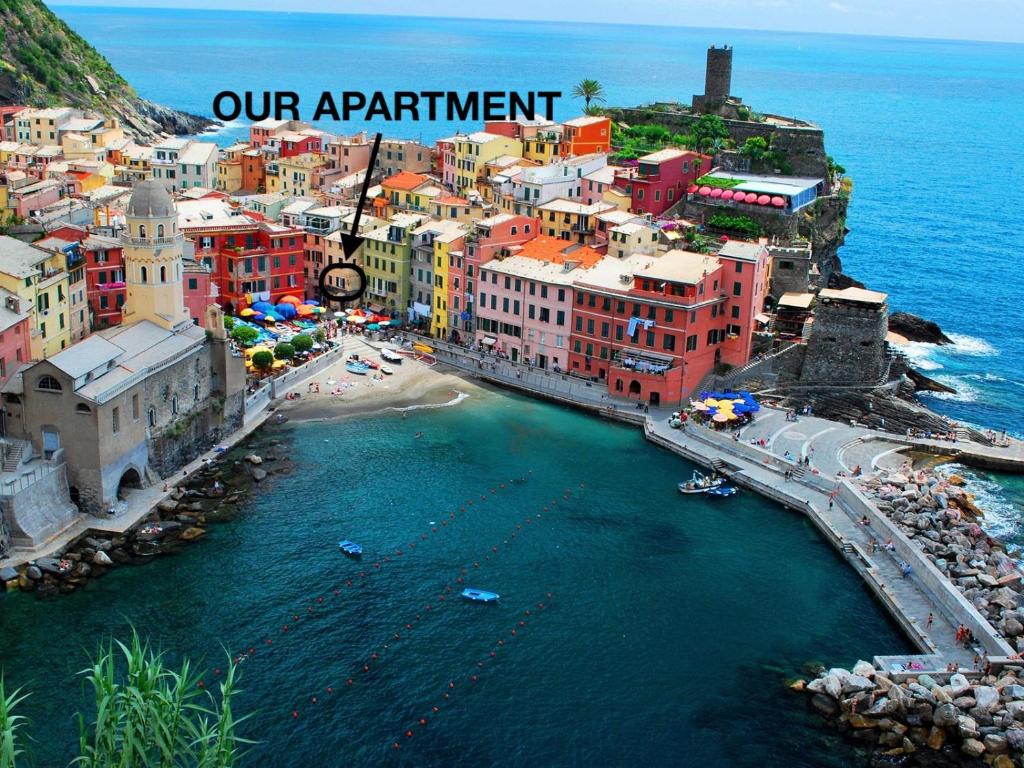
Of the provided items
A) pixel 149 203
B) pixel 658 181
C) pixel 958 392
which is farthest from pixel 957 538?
pixel 658 181

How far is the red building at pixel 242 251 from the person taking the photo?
10194 centimetres

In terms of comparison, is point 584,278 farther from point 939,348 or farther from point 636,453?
point 939,348

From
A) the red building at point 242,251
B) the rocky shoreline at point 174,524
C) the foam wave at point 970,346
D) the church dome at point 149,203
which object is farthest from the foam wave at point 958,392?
the church dome at point 149,203

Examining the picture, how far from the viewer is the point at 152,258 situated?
7625cm

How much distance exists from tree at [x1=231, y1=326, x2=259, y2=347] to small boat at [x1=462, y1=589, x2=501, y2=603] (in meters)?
39.1

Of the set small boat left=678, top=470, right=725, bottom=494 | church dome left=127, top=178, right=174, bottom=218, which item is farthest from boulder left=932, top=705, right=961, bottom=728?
church dome left=127, top=178, right=174, bottom=218

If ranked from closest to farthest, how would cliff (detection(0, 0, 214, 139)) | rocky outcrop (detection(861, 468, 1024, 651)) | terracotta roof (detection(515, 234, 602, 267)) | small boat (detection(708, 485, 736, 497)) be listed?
1. rocky outcrop (detection(861, 468, 1024, 651))
2. small boat (detection(708, 485, 736, 497))
3. terracotta roof (detection(515, 234, 602, 267))
4. cliff (detection(0, 0, 214, 139))

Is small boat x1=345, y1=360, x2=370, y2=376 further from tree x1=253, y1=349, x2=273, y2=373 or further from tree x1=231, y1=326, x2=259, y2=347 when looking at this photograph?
tree x1=231, y1=326, x2=259, y2=347

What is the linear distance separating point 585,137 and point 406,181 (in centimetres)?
2054

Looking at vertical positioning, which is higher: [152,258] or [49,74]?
[49,74]

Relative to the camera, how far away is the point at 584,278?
304 feet

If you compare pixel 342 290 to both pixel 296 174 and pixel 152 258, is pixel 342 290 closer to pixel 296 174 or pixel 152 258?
pixel 296 174

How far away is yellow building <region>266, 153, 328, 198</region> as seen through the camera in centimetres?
13088

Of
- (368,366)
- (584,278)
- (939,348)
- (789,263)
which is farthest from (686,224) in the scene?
(368,366)
